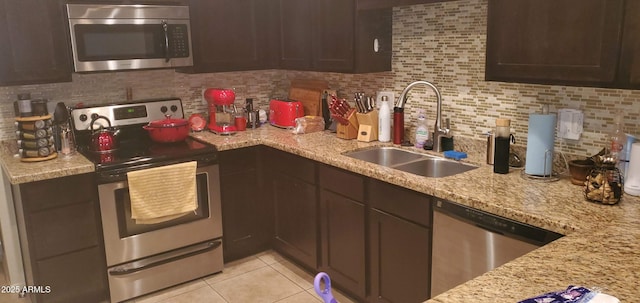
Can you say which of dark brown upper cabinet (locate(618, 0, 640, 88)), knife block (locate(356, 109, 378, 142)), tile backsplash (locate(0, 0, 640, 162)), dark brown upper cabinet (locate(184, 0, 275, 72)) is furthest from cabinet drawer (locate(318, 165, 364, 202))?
dark brown upper cabinet (locate(618, 0, 640, 88))

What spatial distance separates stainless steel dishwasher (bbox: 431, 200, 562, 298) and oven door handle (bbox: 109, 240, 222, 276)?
1.58 metres

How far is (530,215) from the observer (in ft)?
6.17

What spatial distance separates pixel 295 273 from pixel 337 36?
158cm

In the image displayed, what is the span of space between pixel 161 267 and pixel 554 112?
240 centimetres

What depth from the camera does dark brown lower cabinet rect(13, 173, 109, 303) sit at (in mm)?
2717

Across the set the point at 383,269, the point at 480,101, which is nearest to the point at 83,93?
the point at 383,269

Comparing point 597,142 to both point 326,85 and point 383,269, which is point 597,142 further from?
point 326,85

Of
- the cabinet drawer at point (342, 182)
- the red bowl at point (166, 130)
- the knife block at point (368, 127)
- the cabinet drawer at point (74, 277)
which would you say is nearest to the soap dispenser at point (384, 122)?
the knife block at point (368, 127)

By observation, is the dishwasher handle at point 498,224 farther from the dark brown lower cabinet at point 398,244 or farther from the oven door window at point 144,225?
the oven door window at point 144,225

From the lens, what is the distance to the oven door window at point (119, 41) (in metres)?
3.03

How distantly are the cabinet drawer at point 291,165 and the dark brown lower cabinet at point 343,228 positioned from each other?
111mm

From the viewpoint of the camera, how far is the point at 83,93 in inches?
133

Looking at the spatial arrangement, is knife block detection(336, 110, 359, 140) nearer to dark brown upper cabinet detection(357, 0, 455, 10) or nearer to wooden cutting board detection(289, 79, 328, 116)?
wooden cutting board detection(289, 79, 328, 116)

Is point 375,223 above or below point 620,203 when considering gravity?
below
